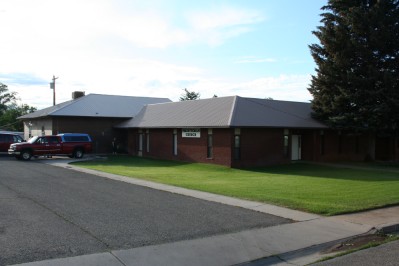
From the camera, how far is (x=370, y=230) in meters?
9.61

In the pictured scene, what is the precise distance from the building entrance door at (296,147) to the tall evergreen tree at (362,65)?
8.36 feet

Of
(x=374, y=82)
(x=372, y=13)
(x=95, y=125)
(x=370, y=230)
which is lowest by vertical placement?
(x=370, y=230)

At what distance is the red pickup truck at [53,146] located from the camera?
3156 cm

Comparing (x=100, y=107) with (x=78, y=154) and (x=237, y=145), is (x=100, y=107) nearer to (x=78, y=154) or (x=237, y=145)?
(x=78, y=154)

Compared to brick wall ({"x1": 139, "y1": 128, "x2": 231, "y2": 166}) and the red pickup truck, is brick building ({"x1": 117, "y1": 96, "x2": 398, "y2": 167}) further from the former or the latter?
the red pickup truck

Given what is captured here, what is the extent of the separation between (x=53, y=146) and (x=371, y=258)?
29.5 meters

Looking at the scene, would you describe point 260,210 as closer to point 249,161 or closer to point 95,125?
point 249,161

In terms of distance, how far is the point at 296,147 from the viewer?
31188 millimetres

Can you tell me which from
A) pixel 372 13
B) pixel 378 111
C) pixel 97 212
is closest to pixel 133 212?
pixel 97 212

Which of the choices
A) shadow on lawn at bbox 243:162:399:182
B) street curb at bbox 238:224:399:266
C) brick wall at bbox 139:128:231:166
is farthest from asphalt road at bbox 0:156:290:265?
brick wall at bbox 139:128:231:166

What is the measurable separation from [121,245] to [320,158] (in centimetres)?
2592

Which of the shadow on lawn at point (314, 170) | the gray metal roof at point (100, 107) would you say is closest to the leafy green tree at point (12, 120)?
the gray metal roof at point (100, 107)

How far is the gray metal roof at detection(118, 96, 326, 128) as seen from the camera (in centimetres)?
2692

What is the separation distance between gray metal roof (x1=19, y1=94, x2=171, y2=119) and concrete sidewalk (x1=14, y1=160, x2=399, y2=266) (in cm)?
3170
